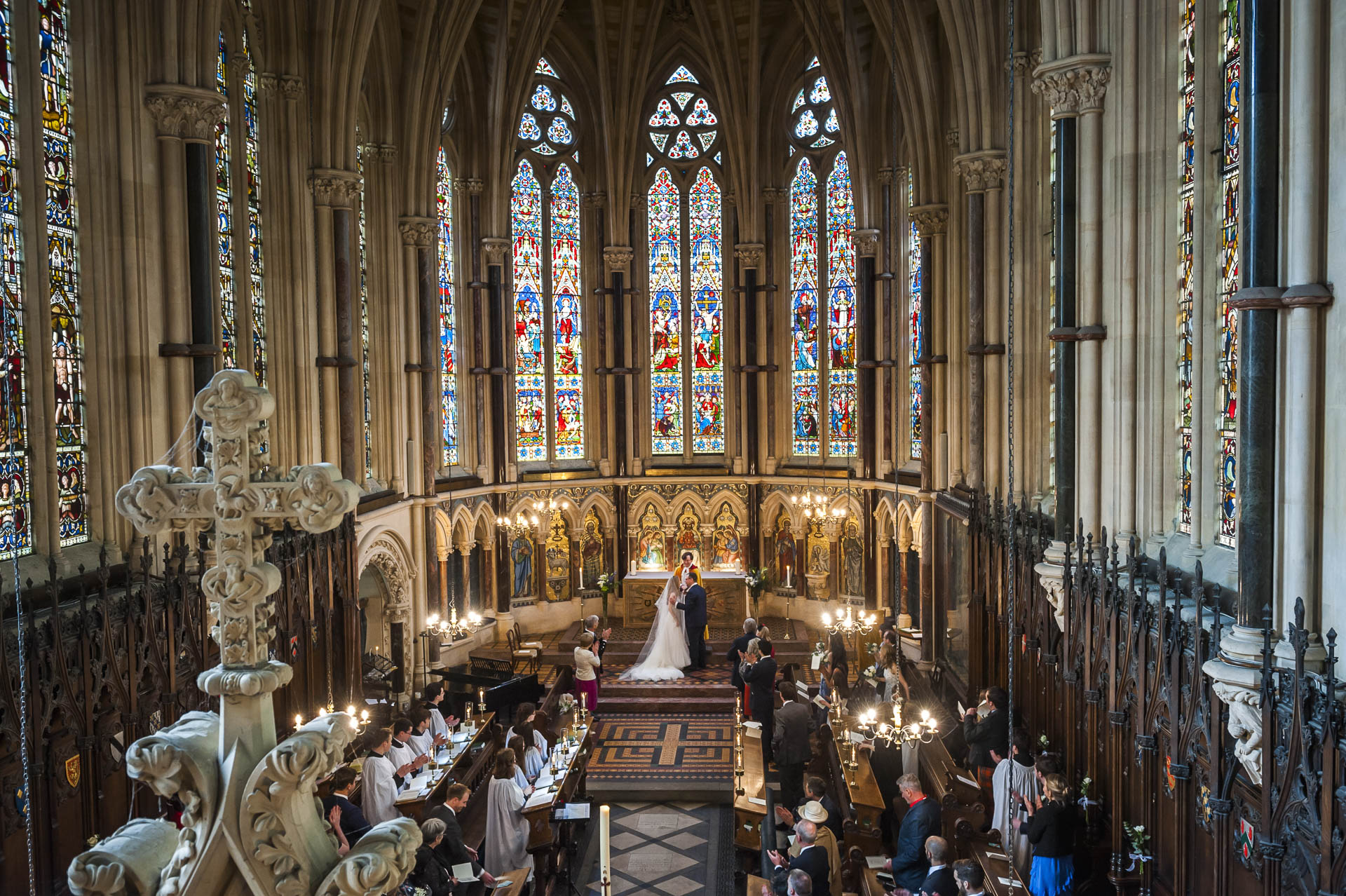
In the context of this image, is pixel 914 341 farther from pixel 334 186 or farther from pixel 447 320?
pixel 334 186

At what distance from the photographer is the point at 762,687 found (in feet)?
48.2

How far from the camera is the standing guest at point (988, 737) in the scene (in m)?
11.3

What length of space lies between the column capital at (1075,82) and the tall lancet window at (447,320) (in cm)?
1277

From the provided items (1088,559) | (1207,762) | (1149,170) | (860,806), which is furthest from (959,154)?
(1207,762)

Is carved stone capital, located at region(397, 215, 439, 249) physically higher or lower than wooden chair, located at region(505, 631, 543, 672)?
higher

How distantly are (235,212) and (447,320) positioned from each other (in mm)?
7526

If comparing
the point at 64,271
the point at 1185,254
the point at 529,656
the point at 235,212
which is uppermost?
the point at 235,212

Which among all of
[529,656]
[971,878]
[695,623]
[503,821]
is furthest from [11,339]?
[695,623]

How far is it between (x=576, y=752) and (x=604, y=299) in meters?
12.2

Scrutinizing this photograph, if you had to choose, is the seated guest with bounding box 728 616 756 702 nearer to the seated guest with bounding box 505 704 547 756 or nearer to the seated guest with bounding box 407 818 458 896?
the seated guest with bounding box 505 704 547 756

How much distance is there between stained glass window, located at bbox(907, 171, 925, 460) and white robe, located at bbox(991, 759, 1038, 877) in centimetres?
1029

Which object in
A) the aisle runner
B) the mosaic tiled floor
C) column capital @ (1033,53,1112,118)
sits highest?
column capital @ (1033,53,1112,118)

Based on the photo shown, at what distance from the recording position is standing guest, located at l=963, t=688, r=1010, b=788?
11258 millimetres

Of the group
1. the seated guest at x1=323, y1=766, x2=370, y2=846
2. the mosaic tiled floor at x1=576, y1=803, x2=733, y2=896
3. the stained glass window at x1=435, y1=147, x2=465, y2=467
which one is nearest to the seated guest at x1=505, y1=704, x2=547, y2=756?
the mosaic tiled floor at x1=576, y1=803, x2=733, y2=896
